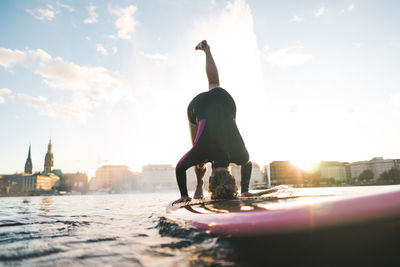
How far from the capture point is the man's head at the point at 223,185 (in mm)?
4328

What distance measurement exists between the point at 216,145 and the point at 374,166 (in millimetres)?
144133

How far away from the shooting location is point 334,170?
4609 inches

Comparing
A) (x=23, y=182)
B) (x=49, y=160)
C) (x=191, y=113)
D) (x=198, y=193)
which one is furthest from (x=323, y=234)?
(x=49, y=160)

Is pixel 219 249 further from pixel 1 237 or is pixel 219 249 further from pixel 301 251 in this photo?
pixel 1 237

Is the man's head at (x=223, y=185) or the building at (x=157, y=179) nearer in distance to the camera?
the man's head at (x=223, y=185)

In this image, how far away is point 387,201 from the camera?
2299mm

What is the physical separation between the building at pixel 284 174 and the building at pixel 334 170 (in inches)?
626

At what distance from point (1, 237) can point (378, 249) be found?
442cm

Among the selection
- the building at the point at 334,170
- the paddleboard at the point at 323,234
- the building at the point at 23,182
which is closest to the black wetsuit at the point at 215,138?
the paddleboard at the point at 323,234

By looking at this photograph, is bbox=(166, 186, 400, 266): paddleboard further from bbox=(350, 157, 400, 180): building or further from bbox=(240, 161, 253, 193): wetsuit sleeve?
bbox=(350, 157, 400, 180): building

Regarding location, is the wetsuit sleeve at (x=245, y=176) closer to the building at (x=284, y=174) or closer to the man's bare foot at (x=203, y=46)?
the man's bare foot at (x=203, y=46)

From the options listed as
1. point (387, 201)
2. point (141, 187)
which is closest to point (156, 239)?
point (387, 201)

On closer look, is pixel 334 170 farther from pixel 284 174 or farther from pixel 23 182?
pixel 23 182

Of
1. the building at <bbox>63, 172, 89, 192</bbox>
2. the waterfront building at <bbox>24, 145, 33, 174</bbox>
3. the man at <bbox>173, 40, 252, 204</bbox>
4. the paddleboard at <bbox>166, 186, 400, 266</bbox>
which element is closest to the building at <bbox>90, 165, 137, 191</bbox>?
the building at <bbox>63, 172, 89, 192</bbox>
